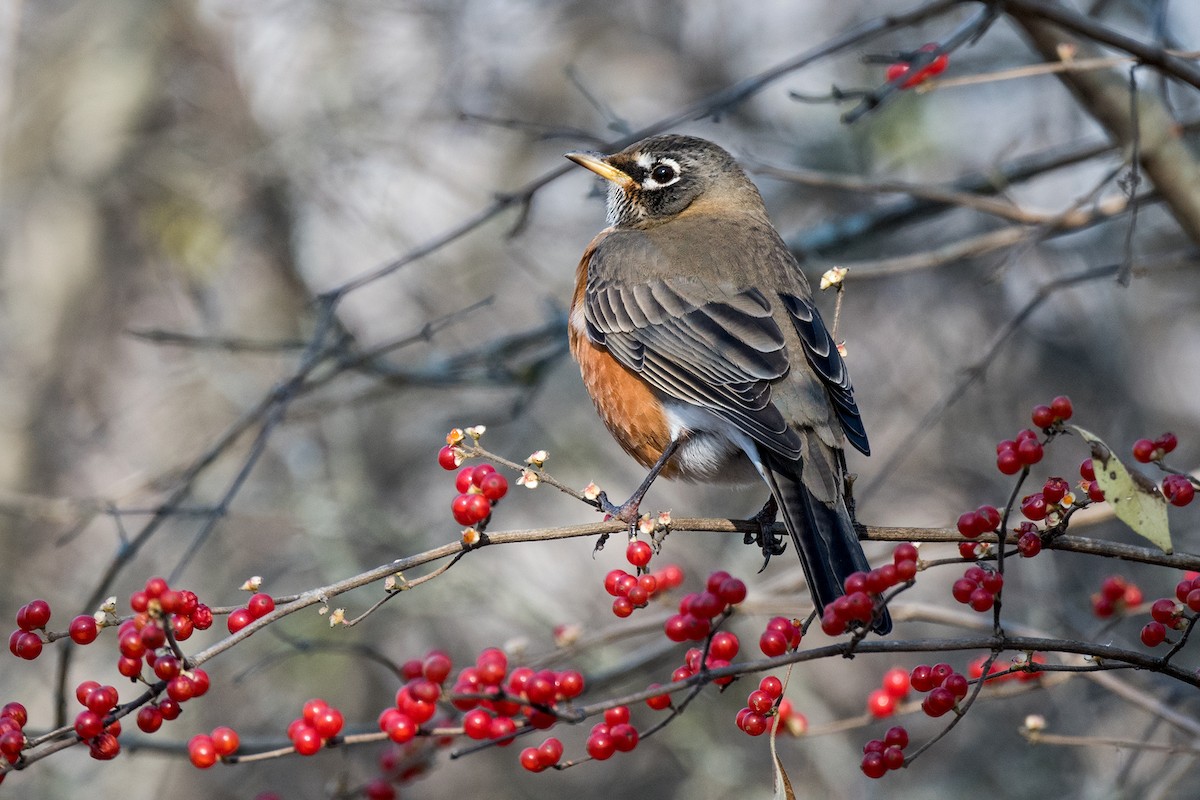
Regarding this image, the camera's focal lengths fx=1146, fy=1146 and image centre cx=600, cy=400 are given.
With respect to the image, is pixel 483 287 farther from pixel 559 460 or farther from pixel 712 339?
pixel 712 339

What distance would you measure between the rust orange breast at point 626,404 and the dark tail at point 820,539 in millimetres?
572

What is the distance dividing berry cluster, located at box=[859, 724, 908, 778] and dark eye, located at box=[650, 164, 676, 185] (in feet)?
8.63

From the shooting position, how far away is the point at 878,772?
83.7 inches

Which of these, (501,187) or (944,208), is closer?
(944,208)

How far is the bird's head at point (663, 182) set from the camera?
14.2 ft

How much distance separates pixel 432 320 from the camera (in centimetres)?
543

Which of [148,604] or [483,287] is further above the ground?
[483,287]

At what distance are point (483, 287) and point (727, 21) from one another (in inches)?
109

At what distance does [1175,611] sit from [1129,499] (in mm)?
305

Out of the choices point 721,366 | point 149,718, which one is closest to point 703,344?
point 721,366

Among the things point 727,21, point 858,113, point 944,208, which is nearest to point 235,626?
point 858,113

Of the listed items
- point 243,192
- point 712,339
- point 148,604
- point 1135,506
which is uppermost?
point 243,192

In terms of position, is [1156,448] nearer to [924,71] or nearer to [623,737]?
[623,737]

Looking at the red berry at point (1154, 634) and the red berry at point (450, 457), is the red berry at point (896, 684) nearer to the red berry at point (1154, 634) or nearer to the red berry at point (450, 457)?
the red berry at point (1154, 634)
